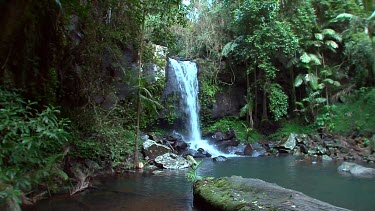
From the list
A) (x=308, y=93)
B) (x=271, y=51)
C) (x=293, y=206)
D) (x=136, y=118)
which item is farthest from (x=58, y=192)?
(x=308, y=93)

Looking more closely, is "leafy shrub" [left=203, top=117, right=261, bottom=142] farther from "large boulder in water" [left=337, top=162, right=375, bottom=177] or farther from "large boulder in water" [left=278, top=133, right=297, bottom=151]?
"large boulder in water" [left=337, top=162, right=375, bottom=177]

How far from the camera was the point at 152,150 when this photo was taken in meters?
11.4

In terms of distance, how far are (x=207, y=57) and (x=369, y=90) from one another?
8189 millimetres

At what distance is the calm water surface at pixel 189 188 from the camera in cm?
635

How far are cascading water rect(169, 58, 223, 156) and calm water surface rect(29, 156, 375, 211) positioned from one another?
4.21 m

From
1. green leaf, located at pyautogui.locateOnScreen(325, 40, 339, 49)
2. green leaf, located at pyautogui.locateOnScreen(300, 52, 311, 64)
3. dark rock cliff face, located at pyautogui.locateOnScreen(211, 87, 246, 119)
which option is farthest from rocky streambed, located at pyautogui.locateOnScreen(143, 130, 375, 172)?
green leaf, located at pyautogui.locateOnScreen(325, 40, 339, 49)

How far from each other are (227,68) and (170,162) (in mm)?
8495

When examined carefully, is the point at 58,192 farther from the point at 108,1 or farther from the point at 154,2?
the point at 154,2

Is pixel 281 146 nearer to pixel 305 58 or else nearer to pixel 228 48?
pixel 305 58

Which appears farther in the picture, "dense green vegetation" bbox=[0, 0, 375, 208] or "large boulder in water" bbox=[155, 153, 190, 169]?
"large boulder in water" bbox=[155, 153, 190, 169]

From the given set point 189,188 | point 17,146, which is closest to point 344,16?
point 189,188

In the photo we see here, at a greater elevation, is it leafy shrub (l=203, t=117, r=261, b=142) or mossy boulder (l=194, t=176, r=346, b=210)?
leafy shrub (l=203, t=117, r=261, b=142)

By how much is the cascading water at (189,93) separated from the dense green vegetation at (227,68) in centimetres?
60

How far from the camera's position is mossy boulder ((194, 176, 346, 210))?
4879 mm
